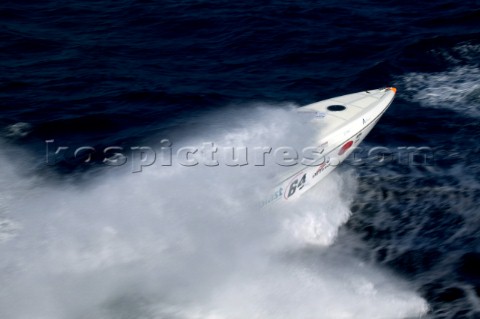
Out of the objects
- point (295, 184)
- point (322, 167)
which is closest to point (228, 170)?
point (295, 184)

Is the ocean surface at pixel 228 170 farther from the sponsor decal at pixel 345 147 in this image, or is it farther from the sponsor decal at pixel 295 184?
the sponsor decal at pixel 345 147

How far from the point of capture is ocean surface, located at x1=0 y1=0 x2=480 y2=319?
1455 centimetres

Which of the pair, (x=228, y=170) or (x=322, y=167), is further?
(x=322, y=167)

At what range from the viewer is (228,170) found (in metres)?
18.4

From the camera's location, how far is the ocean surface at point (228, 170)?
47.7 ft

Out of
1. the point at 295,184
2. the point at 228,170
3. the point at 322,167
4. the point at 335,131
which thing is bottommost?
the point at 295,184

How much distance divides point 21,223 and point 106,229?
2533 mm

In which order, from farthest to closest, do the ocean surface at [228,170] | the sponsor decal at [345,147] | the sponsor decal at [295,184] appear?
the sponsor decal at [345,147], the sponsor decal at [295,184], the ocean surface at [228,170]

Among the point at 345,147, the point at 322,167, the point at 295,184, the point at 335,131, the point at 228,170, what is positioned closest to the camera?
the point at 295,184

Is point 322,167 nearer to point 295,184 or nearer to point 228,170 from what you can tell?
point 295,184

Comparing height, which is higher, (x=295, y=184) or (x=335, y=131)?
(x=335, y=131)

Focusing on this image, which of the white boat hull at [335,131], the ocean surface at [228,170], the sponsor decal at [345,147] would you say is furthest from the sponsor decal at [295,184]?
the sponsor decal at [345,147]

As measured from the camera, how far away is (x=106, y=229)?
1584 centimetres

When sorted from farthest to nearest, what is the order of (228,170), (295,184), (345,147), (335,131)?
(345,147) → (335,131) → (228,170) → (295,184)
